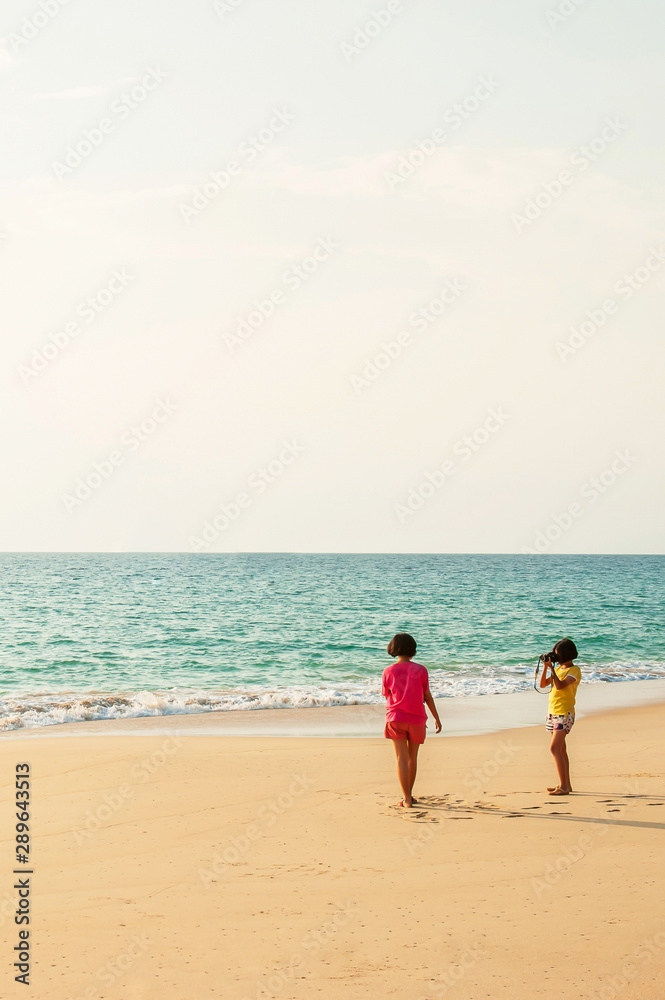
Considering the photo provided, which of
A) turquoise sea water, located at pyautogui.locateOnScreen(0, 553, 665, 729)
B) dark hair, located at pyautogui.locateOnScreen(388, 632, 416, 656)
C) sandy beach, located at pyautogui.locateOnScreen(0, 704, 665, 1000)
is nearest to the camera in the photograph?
sandy beach, located at pyautogui.locateOnScreen(0, 704, 665, 1000)

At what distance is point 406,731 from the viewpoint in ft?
24.2

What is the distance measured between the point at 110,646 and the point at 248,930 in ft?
69.9

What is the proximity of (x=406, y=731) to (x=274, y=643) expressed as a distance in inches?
744

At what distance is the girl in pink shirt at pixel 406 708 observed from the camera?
24.1 feet

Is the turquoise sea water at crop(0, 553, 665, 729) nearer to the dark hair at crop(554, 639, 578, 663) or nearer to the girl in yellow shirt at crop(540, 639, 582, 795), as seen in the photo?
the girl in yellow shirt at crop(540, 639, 582, 795)

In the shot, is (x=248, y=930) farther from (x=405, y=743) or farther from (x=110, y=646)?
(x=110, y=646)

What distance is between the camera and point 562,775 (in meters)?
7.86

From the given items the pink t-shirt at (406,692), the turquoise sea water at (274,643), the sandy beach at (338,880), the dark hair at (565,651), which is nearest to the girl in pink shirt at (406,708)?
the pink t-shirt at (406,692)

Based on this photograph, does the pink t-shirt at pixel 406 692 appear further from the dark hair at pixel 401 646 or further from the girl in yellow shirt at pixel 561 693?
the girl in yellow shirt at pixel 561 693

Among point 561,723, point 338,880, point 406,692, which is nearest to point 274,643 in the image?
point 561,723

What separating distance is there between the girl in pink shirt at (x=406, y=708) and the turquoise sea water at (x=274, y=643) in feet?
29.0

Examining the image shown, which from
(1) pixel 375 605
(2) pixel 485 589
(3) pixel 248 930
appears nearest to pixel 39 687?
(3) pixel 248 930

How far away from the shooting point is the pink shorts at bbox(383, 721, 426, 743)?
24.1 ft

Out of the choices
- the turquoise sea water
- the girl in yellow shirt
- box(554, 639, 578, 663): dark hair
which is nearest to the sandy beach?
the girl in yellow shirt
